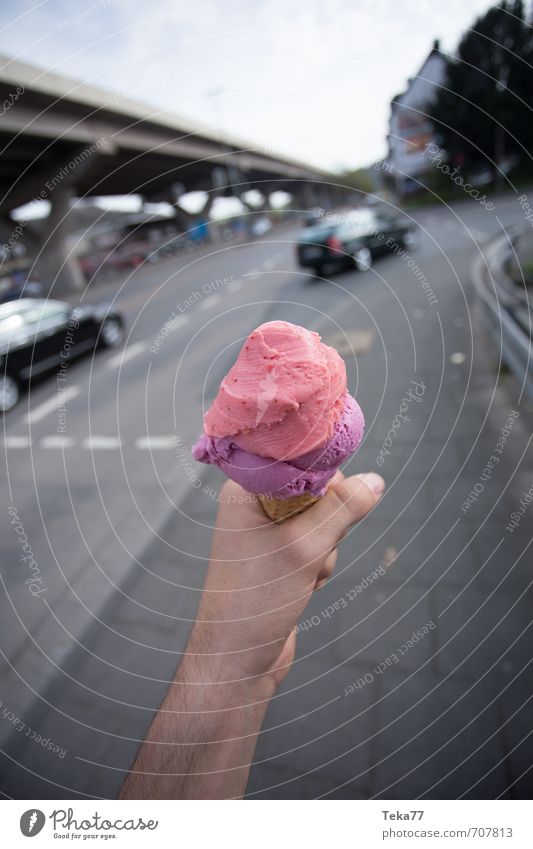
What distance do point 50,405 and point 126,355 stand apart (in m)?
2.13

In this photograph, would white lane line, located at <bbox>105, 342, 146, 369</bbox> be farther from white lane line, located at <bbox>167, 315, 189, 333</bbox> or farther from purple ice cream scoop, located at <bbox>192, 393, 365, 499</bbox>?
purple ice cream scoop, located at <bbox>192, 393, 365, 499</bbox>

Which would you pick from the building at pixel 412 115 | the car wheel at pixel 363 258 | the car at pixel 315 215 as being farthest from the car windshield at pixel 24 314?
the building at pixel 412 115

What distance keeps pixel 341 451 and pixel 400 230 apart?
34.8 ft

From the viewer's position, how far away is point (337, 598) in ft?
8.84

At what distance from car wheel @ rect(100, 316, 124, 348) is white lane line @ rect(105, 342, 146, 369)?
40 cm

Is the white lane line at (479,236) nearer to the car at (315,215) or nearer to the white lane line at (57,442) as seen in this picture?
the car at (315,215)

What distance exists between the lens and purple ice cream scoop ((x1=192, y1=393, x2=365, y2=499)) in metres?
1.39

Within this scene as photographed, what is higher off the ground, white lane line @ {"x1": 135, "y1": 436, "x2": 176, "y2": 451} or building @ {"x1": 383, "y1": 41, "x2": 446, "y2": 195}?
building @ {"x1": 383, "y1": 41, "x2": 446, "y2": 195}

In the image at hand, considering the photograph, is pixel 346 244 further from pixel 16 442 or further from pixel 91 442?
pixel 16 442

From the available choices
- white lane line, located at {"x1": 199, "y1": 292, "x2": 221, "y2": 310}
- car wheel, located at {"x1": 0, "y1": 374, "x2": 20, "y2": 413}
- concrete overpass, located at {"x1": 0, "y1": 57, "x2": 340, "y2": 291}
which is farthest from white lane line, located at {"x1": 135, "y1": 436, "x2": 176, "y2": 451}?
white lane line, located at {"x1": 199, "y1": 292, "x2": 221, "y2": 310}

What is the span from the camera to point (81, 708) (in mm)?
2420

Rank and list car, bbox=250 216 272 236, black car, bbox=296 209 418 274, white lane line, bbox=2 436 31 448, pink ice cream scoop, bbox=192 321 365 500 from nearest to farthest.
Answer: pink ice cream scoop, bbox=192 321 365 500
white lane line, bbox=2 436 31 448
black car, bbox=296 209 418 274
car, bbox=250 216 272 236

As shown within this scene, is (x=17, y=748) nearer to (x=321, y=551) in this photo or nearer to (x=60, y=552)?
(x=60, y=552)
